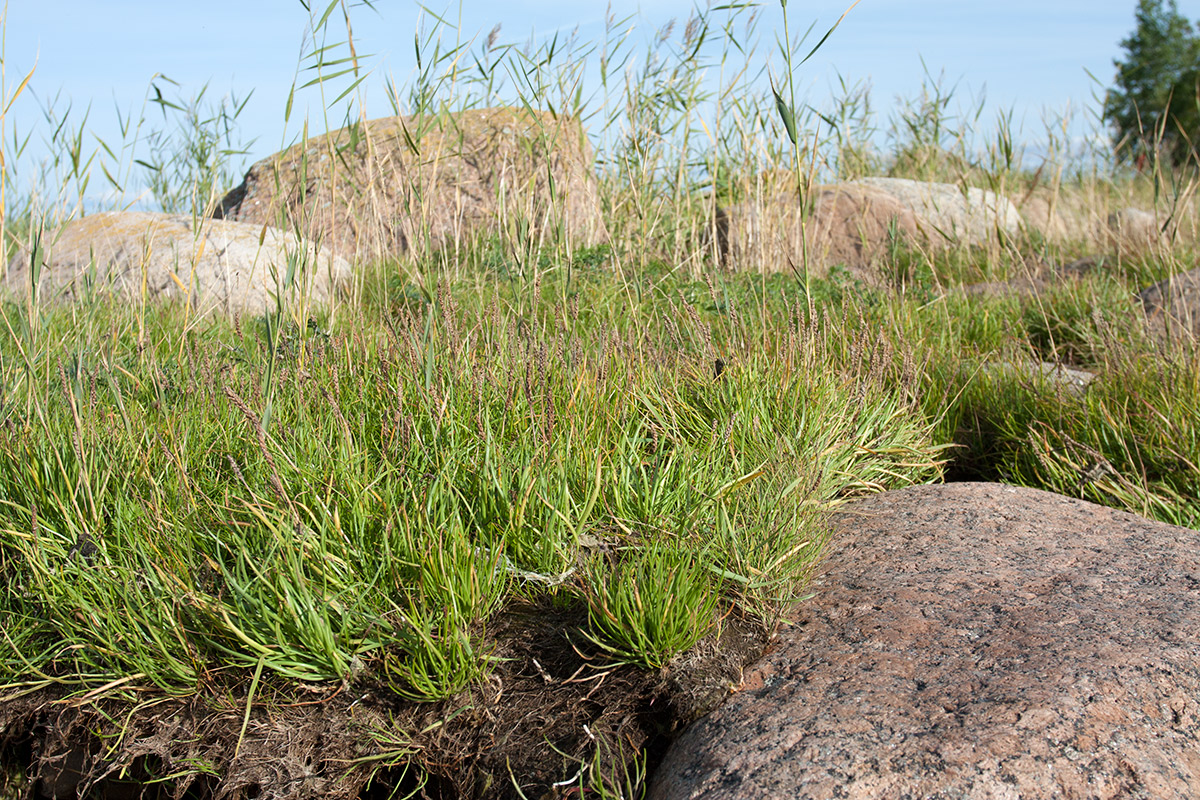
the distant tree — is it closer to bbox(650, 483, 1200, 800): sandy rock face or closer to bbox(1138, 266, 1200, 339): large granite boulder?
bbox(1138, 266, 1200, 339): large granite boulder

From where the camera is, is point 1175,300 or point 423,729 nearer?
point 423,729

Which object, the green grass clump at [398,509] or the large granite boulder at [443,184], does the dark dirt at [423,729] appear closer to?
the green grass clump at [398,509]

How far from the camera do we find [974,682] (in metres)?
Answer: 1.63

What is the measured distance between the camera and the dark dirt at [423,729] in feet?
5.69

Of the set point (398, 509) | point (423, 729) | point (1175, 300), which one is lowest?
point (423, 729)

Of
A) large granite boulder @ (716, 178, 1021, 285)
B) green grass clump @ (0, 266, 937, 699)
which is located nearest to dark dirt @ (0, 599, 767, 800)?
green grass clump @ (0, 266, 937, 699)

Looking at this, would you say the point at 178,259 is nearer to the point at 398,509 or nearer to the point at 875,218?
the point at 398,509

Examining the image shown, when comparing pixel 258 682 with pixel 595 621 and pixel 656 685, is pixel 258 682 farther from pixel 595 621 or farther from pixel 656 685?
pixel 656 685

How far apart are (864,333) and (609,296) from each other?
152 cm

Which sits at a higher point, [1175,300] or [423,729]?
[1175,300]

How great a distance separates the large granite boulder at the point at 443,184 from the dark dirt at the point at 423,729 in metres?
1.12

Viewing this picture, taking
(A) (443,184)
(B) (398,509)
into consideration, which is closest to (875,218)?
(A) (443,184)

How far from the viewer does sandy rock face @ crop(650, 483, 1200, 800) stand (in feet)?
4.72

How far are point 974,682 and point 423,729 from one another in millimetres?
1086
